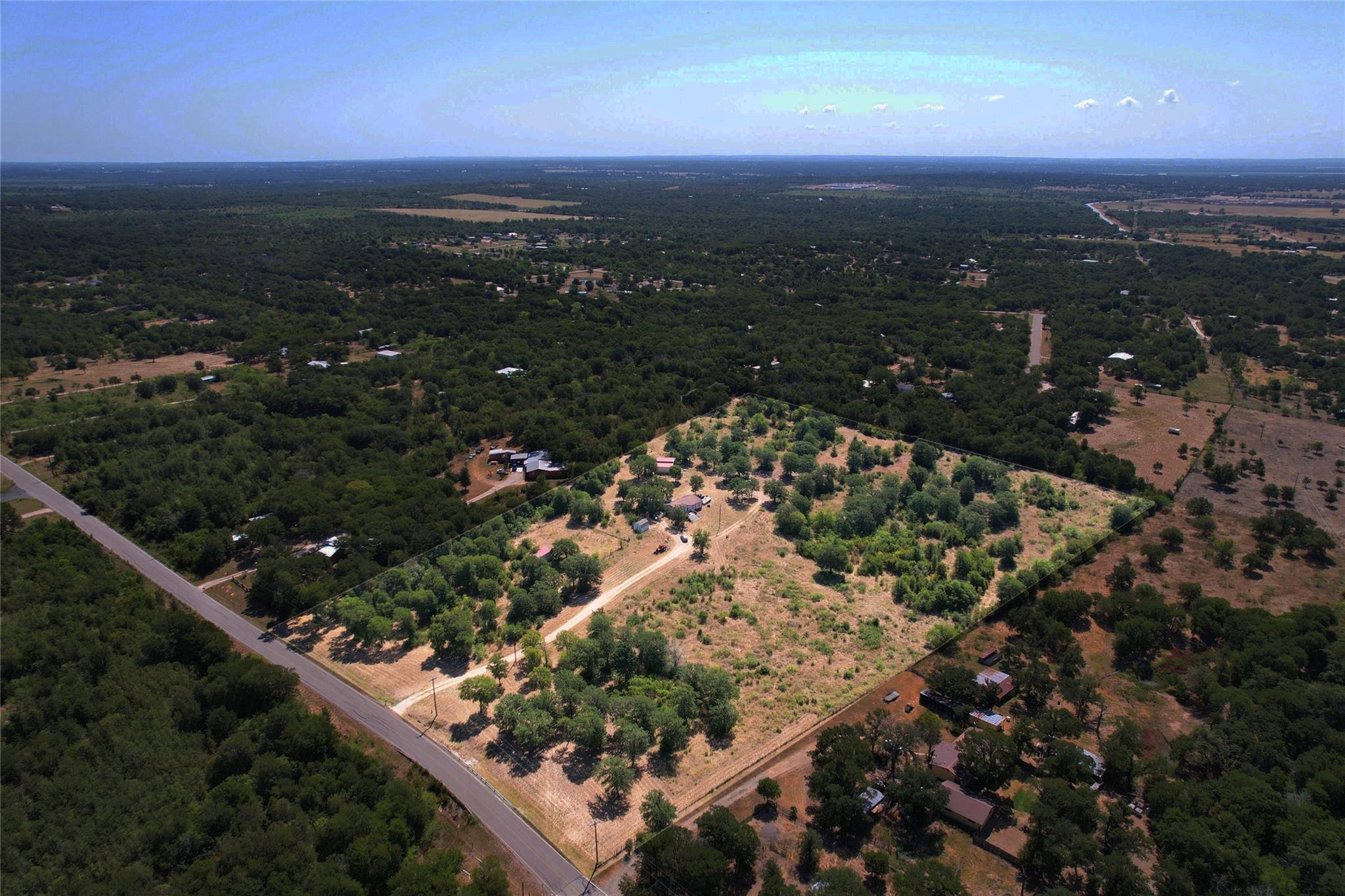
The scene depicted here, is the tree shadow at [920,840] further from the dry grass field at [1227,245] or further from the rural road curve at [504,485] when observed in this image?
the dry grass field at [1227,245]

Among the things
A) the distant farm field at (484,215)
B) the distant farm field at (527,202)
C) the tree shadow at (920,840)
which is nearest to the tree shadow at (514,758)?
the tree shadow at (920,840)

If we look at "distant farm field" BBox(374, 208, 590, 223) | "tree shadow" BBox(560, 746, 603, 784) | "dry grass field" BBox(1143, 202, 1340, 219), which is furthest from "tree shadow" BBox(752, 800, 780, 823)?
"dry grass field" BBox(1143, 202, 1340, 219)

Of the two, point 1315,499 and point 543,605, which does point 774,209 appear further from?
point 543,605

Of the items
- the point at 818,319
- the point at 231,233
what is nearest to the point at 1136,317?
the point at 818,319

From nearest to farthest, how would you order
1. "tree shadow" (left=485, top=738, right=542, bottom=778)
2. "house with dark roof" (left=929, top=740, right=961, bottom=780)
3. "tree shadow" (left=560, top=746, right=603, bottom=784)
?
"house with dark roof" (left=929, top=740, right=961, bottom=780) < "tree shadow" (left=560, top=746, right=603, bottom=784) < "tree shadow" (left=485, top=738, right=542, bottom=778)

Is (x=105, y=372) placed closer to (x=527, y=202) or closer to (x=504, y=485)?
(x=504, y=485)

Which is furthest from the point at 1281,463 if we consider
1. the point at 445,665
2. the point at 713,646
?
the point at 445,665

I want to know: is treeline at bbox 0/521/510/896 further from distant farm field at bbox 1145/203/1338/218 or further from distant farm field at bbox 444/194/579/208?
distant farm field at bbox 1145/203/1338/218
